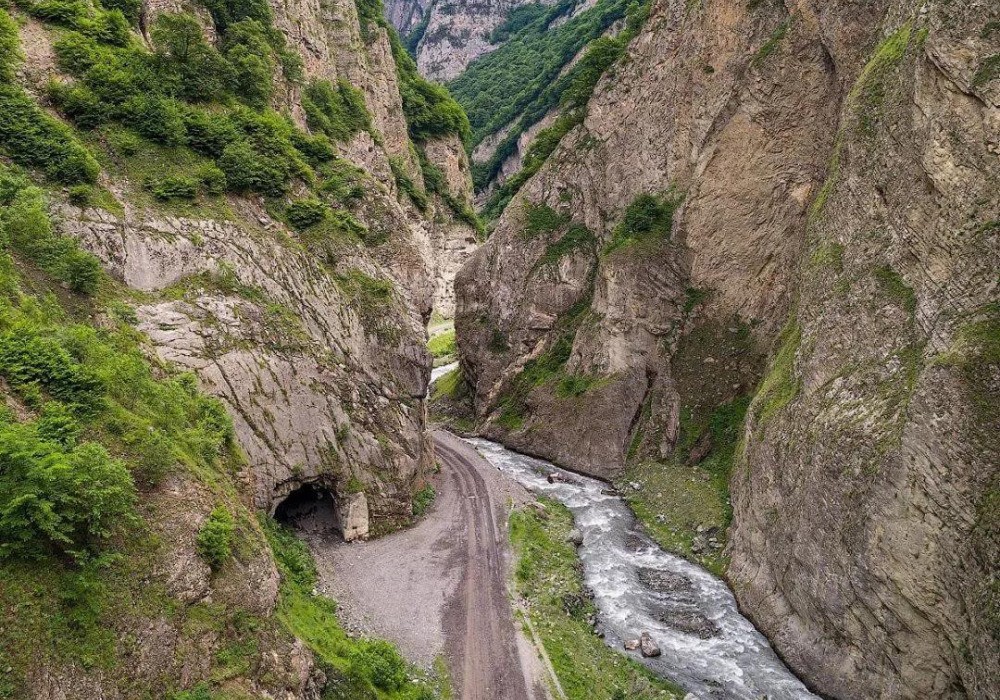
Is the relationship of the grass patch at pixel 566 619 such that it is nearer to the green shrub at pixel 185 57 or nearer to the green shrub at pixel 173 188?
Result: the green shrub at pixel 173 188

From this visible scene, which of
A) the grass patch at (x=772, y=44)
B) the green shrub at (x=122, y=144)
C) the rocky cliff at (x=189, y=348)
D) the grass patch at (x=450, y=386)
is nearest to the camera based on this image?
the rocky cliff at (x=189, y=348)

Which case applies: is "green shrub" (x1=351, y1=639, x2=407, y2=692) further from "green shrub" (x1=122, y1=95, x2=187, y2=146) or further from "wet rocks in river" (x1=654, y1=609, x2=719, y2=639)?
"green shrub" (x1=122, y1=95, x2=187, y2=146)

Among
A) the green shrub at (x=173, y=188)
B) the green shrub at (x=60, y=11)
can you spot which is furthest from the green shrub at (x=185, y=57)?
the green shrub at (x=173, y=188)

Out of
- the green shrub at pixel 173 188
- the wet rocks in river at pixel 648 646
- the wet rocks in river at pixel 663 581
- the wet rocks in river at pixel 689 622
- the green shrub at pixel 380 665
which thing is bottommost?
the wet rocks in river at pixel 648 646

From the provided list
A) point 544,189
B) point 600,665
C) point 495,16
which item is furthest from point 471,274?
point 495,16

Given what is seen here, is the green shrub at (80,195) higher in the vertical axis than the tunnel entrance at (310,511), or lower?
higher

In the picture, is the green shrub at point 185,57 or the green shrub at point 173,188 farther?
the green shrub at point 185,57

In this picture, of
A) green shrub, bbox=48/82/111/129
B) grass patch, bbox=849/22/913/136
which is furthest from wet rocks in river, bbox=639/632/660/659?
green shrub, bbox=48/82/111/129

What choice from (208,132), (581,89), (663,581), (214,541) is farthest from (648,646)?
(581,89)
